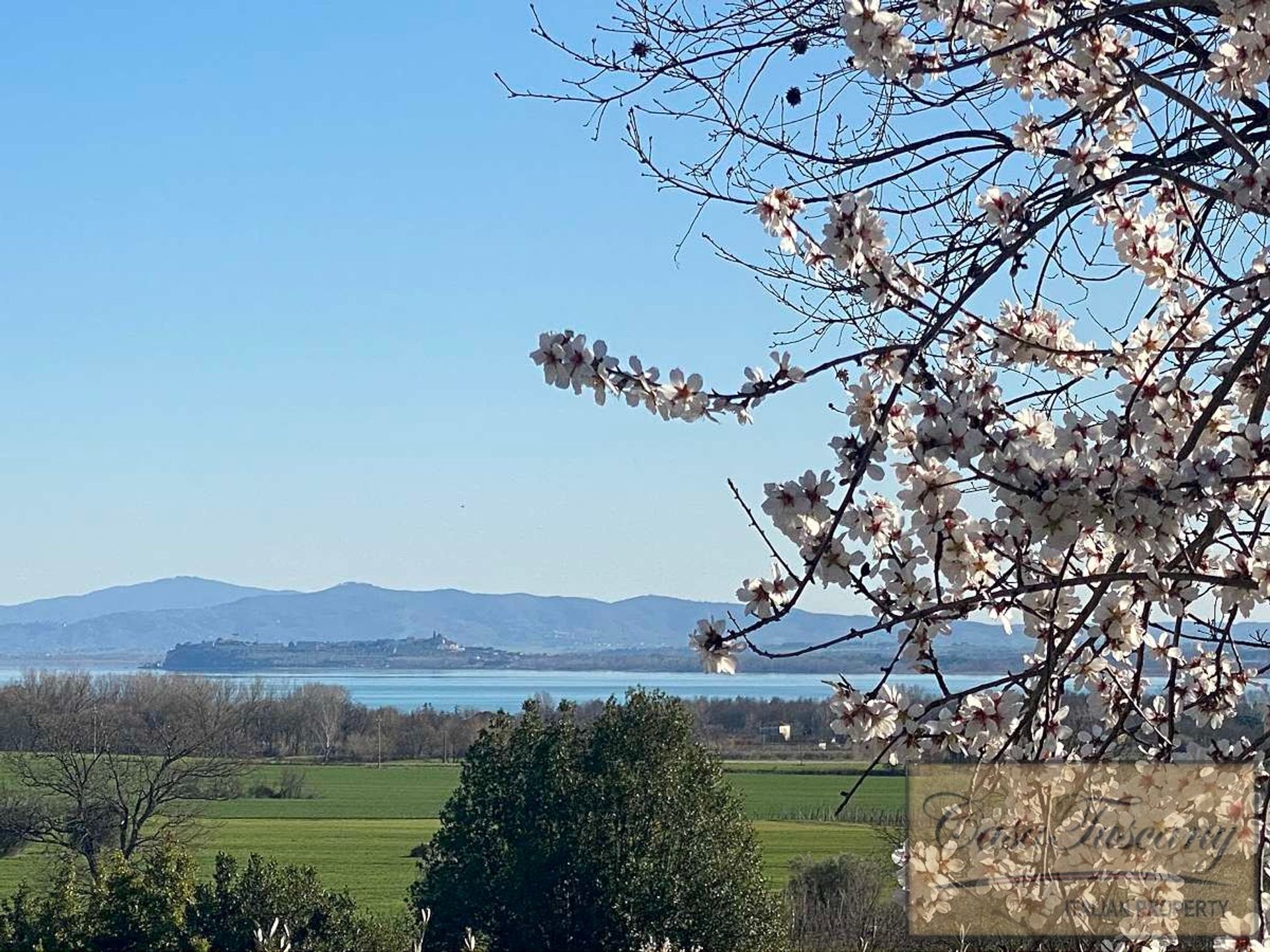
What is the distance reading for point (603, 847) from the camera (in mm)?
20406

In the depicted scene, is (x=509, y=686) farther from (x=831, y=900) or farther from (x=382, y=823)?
(x=831, y=900)

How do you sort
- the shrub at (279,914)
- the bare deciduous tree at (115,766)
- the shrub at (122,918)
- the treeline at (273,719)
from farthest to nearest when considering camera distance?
the treeline at (273,719) < the bare deciduous tree at (115,766) < the shrub at (279,914) < the shrub at (122,918)

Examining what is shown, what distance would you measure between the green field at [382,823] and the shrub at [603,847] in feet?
26.1

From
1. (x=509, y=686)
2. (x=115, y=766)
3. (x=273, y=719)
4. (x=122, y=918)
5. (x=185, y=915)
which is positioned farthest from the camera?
(x=509, y=686)

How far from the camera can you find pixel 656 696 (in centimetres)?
2117

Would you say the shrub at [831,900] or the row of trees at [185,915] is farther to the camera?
the shrub at [831,900]

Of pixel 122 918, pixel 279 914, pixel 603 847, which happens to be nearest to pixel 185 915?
pixel 122 918

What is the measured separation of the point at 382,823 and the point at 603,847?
2358 centimetres

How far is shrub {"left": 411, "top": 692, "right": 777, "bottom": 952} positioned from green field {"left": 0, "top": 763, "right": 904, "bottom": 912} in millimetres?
7942

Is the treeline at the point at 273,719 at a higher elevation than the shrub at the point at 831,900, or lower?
higher

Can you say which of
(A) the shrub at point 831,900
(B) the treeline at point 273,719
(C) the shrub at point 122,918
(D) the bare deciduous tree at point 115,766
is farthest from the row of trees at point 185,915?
(D) the bare deciduous tree at point 115,766

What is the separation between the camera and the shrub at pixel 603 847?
19938mm

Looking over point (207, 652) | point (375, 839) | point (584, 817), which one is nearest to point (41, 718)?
point (375, 839)

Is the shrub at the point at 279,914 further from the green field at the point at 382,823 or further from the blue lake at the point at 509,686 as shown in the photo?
the blue lake at the point at 509,686
